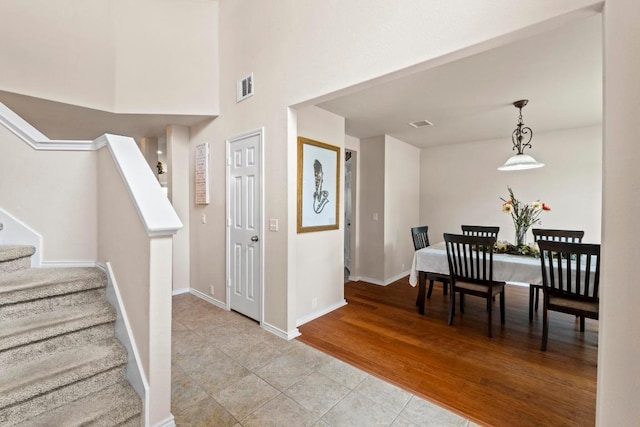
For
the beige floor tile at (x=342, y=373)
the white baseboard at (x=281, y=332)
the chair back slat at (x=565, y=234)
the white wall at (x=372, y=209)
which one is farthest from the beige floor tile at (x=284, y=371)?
the chair back slat at (x=565, y=234)

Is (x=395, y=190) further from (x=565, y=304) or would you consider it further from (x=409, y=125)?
(x=565, y=304)

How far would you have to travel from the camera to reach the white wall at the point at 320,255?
3.03 m

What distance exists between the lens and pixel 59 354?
1.52 m

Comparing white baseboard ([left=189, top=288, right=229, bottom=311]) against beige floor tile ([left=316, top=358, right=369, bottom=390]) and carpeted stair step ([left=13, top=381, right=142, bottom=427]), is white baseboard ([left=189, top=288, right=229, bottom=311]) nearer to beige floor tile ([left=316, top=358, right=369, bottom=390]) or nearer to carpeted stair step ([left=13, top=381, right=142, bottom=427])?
beige floor tile ([left=316, top=358, right=369, bottom=390])

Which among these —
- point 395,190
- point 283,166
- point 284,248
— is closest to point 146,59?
point 283,166

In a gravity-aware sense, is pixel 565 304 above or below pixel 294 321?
above

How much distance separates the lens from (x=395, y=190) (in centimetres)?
473

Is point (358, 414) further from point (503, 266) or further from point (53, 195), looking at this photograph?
point (53, 195)

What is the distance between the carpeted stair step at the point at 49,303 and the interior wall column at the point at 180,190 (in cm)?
214

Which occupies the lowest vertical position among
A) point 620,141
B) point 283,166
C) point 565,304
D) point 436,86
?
point 565,304

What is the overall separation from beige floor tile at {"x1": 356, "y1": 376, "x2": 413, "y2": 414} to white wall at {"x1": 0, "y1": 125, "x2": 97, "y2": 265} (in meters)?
2.33

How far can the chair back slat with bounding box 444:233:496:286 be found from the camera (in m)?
2.72

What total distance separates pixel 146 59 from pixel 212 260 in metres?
2.63

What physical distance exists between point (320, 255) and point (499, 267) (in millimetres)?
1919
